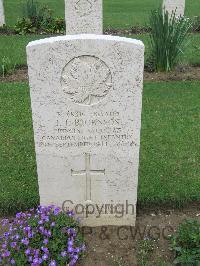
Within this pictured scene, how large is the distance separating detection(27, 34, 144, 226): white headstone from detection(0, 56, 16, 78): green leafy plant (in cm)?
448

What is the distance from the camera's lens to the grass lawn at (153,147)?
160 inches

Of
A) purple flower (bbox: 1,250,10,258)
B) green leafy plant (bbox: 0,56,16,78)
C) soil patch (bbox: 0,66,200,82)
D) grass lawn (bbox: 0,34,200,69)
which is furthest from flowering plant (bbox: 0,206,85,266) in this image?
grass lawn (bbox: 0,34,200,69)

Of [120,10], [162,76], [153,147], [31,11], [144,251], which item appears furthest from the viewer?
[120,10]

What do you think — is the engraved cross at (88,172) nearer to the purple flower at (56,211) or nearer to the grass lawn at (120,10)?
the purple flower at (56,211)

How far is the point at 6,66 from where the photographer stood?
25.0ft

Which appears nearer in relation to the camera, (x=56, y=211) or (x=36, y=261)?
(x=36, y=261)

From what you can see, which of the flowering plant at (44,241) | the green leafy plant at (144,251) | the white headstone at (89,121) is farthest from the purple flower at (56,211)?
the green leafy plant at (144,251)

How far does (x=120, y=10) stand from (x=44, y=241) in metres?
12.0

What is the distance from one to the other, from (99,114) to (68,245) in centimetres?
103

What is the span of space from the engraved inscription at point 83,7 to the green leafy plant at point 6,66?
1.61 m

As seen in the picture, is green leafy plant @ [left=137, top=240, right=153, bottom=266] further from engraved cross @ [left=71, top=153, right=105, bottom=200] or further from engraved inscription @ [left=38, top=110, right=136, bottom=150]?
engraved inscription @ [left=38, top=110, right=136, bottom=150]

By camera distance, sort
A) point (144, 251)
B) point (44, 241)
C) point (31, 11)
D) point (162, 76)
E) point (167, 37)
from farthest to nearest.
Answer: point (31, 11) → point (162, 76) → point (167, 37) → point (144, 251) → point (44, 241)

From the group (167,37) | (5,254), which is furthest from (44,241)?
(167,37)

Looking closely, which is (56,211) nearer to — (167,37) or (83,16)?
(167,37)
